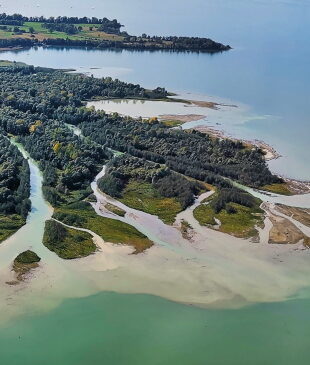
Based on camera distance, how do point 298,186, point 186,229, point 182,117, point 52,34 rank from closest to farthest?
1. point 186,229
2. point 298,186
3. point 182,117
4. point 52,34

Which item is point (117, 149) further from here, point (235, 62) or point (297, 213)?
point (235, 62)

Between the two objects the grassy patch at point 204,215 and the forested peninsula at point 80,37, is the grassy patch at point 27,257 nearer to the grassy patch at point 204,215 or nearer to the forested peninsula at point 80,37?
the grassy patch at point 204,215

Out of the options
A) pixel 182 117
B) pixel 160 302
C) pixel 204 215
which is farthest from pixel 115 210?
pixel 182 117

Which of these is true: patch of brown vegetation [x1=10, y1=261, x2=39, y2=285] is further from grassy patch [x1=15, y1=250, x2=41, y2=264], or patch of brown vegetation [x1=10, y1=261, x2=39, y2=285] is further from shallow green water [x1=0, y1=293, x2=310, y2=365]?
shallow green water [x1=0, y1=293, x2=310, y2=365]

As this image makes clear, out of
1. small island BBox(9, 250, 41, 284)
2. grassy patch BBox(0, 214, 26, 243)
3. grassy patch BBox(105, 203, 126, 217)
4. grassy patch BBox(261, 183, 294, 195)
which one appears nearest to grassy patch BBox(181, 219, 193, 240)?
grassy patch BBox(105, 203, 126, 217)

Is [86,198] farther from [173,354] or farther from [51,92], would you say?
[51,92]

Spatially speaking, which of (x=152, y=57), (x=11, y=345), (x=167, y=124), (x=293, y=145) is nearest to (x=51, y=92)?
(x=167, y=124)
